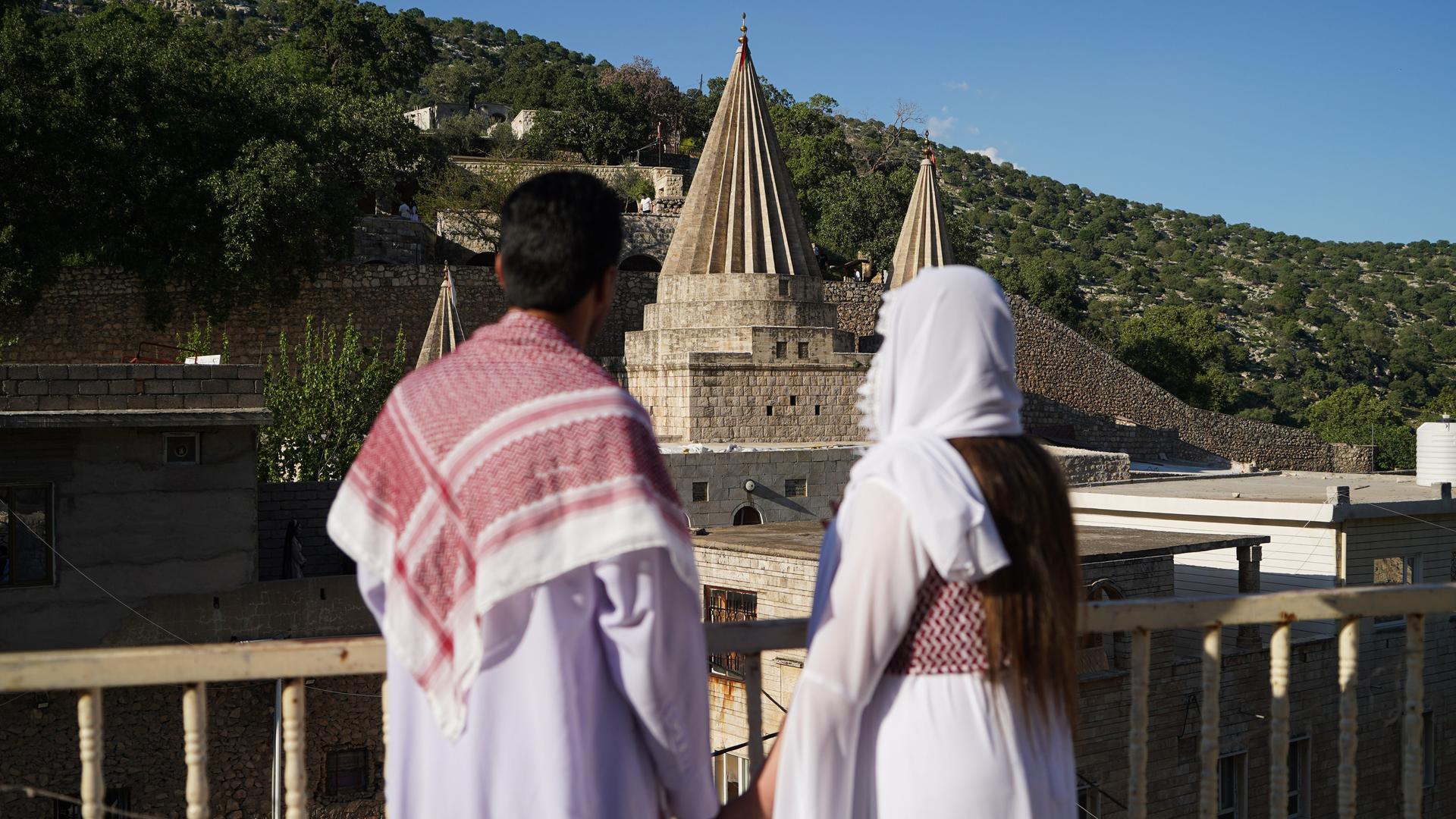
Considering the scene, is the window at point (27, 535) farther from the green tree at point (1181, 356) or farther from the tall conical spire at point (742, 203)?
the green tree at point (1181, 356)

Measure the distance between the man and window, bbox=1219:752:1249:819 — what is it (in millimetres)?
10076

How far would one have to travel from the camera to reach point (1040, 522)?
1.95 meters

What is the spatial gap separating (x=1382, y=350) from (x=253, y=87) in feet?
201

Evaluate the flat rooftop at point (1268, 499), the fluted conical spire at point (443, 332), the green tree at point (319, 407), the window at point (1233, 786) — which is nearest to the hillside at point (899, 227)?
the green tree at point (319, 407)

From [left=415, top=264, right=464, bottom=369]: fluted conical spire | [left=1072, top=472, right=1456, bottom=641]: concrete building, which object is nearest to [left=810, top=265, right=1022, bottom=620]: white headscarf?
[left=1072, top=472, right=1456, bottom=641]: concrete building

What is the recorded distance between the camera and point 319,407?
21750 mm

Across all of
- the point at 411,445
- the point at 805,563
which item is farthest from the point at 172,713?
the point at 411,445

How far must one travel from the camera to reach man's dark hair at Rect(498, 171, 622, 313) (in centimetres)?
191

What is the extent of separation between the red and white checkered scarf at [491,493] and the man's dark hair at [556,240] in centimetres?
5

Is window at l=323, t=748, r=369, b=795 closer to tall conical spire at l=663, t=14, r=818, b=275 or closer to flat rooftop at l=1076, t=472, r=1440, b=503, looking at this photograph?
flat rooftop at l=1076, t=472, r=1440, b=503

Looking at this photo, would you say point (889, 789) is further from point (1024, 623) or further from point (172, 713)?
point (172, 713)

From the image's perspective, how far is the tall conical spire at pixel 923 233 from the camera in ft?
109

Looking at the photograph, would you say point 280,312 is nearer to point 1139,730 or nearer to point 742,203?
point 742,203

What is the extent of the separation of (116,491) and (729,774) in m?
6.25
